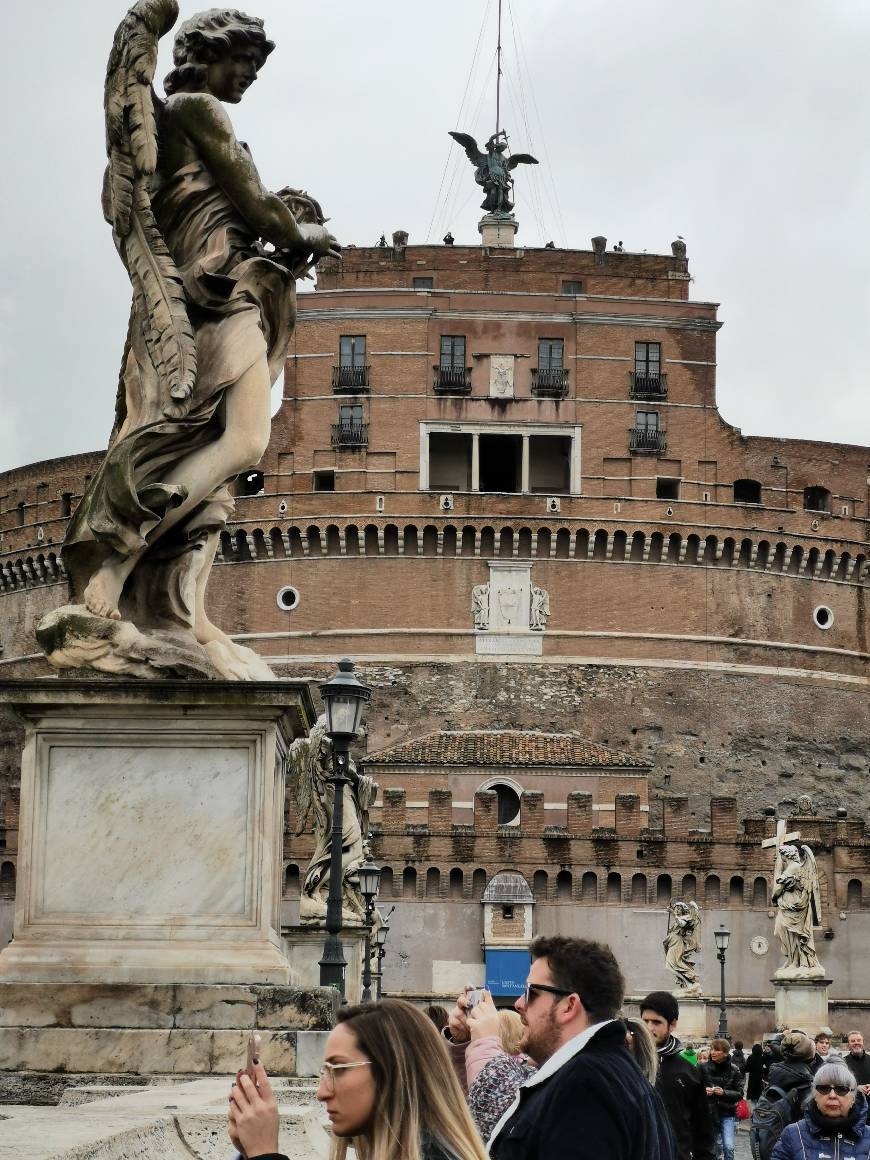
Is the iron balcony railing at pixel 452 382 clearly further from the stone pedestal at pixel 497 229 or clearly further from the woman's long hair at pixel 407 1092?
the woman's long hair at pixel 407 1092

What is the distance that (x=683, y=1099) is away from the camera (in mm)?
8086

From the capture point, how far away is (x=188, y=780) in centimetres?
568

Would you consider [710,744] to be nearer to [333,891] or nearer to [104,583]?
[333,891]

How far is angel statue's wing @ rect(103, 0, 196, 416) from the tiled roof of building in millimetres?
43851

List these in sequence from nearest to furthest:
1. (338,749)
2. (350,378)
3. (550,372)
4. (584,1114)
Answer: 1. (584,1114)
2. (338,749)
3. (350,378)
4. (550,372)

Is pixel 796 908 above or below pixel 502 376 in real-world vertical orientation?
below

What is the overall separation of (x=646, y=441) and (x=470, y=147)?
12822mm

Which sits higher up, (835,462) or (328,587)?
(835,462)

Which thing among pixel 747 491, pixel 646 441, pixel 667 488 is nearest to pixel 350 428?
pixel 646 441

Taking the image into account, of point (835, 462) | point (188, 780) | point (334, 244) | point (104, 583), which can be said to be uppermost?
point (835, 462)

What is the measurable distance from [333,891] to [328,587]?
4299 centimetres

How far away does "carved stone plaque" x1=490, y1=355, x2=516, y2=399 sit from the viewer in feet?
185

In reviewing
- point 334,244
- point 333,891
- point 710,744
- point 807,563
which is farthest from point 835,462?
point 334,244

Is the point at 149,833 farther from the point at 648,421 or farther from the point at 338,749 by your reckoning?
the point at 648,421
